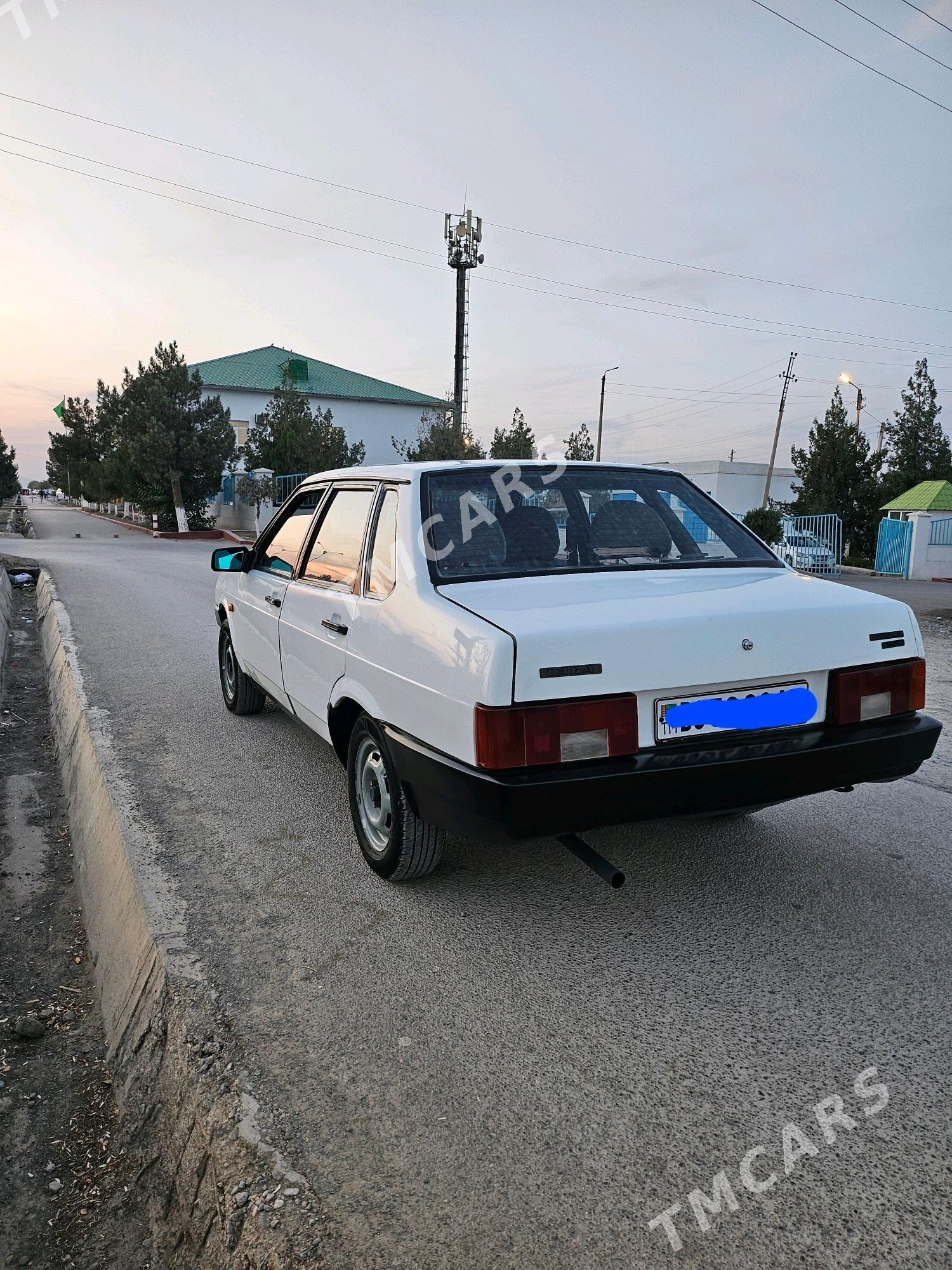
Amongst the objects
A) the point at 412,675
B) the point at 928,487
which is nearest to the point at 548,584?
the point at 412,675

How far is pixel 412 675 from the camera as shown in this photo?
9.77 ft

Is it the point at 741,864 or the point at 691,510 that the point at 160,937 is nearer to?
the point at 741,864

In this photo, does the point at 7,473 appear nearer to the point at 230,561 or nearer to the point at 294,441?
the point at 294,441

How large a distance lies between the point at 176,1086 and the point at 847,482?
3158 cm

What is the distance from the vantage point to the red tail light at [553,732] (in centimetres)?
257

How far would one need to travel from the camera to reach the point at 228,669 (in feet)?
20.6

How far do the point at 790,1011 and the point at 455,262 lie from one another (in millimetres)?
47379

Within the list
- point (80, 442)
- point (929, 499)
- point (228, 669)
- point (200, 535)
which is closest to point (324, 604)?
point (228, 669)

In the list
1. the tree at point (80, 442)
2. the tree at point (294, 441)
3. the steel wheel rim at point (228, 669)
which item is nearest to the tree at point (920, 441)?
the tree at point (294, 441)

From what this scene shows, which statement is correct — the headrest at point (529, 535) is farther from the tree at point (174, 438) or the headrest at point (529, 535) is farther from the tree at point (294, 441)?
the tree at point (174, 438)

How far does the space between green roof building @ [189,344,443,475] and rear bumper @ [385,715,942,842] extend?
5255 cm

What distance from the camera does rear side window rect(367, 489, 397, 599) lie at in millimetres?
3385

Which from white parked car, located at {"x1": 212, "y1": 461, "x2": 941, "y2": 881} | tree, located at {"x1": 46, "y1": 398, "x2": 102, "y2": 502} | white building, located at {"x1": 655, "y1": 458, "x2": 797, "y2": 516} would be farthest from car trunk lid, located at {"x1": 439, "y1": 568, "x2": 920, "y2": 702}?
tree, located at {"x1": 46, "y1": 398, "x2": 102, "y2": 502}

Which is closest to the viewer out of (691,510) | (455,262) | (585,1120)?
(585,1120)
